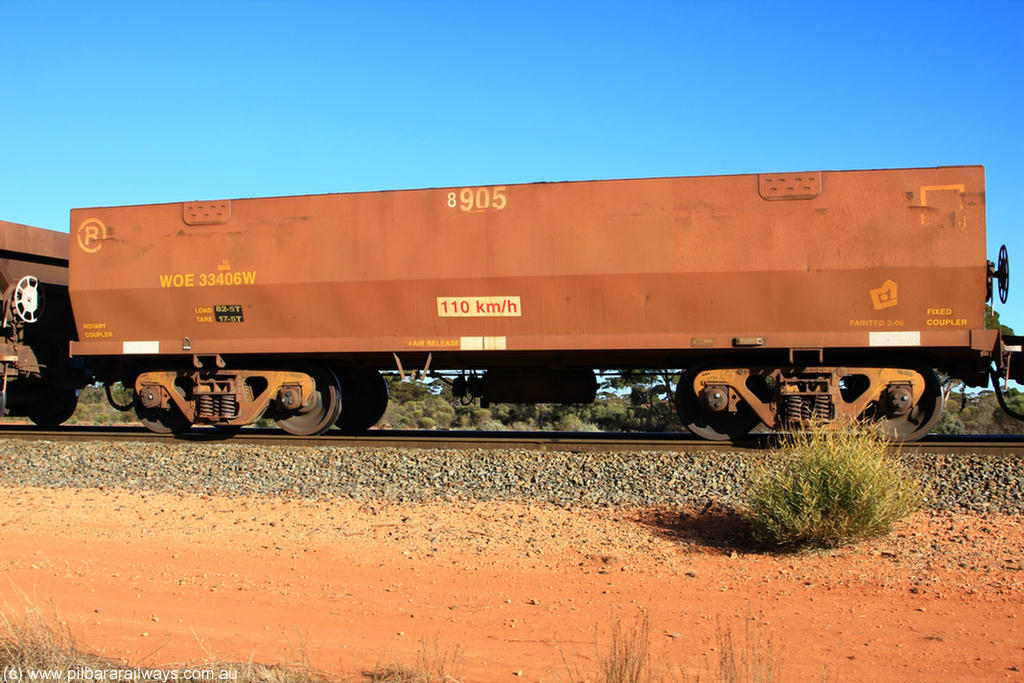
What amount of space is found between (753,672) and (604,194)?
6.86 meters

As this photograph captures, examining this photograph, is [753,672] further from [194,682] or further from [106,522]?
[106,522]

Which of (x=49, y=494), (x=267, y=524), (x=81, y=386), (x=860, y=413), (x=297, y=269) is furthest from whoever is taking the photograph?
(x=81, y=386)

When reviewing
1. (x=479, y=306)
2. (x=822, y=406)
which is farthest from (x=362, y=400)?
(x=822, y=406)

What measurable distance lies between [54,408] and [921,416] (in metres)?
13.1

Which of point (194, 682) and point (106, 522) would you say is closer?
point (194, 682)

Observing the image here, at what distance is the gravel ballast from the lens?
7844mm

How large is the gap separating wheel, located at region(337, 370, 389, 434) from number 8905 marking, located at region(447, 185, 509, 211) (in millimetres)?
3411

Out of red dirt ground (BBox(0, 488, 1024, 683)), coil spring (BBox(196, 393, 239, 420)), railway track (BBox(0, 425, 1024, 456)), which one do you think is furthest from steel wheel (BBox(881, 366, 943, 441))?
coil spring (BBox(196, 393, 239, 420))

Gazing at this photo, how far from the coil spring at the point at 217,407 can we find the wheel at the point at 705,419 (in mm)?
5952

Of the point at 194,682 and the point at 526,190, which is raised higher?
the point at 526,190

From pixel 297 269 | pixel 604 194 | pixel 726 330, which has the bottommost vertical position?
pixel 726 330

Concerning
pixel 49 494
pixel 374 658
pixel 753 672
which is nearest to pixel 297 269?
pixel 49 494

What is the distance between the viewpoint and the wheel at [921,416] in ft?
31.8

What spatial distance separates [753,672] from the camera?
396 cm
